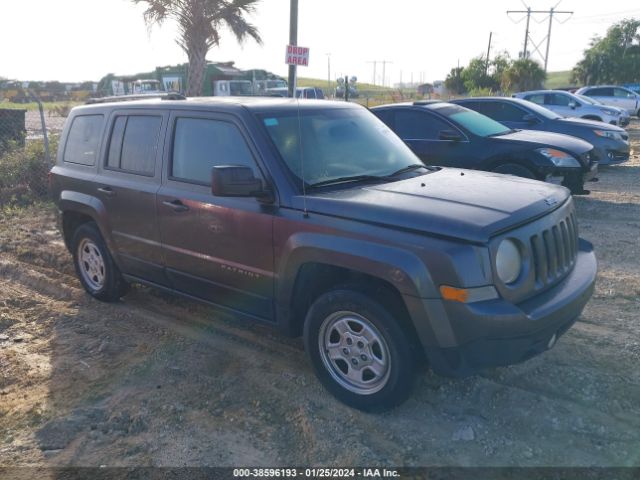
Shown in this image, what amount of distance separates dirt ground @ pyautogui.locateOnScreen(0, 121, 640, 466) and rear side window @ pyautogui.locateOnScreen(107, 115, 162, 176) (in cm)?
141

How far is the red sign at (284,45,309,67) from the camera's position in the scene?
432 inches

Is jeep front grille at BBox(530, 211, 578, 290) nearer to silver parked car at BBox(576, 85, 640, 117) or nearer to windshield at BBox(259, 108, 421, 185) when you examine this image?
windshield at BBox(259, 108, 421, 185)

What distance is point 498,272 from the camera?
3.10 m

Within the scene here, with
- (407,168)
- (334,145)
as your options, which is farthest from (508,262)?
(334,145)

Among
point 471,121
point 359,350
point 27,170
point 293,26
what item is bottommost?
point 359,350

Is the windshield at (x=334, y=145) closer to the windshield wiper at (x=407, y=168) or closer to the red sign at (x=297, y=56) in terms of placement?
the windshield wiper at (x=407, y=168)

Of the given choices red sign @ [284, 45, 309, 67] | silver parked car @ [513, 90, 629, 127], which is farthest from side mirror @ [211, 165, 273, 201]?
silver parked car @ [513, 90, 629, 127]

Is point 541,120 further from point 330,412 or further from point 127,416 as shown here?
point 127,416

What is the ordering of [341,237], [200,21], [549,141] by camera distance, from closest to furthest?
[341,237] < [549,141] < [200,21]

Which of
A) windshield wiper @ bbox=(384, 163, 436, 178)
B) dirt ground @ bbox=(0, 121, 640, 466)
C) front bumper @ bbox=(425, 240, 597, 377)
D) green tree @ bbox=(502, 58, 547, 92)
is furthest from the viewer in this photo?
green tree @ bbox=(502, 58, 547, 92)

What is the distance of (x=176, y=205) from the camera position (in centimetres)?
432

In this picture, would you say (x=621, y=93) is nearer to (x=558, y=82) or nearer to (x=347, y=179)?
(x=347, y=179)

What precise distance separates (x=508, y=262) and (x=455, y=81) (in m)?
48.1

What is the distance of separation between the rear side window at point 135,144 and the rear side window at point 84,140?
30cm
